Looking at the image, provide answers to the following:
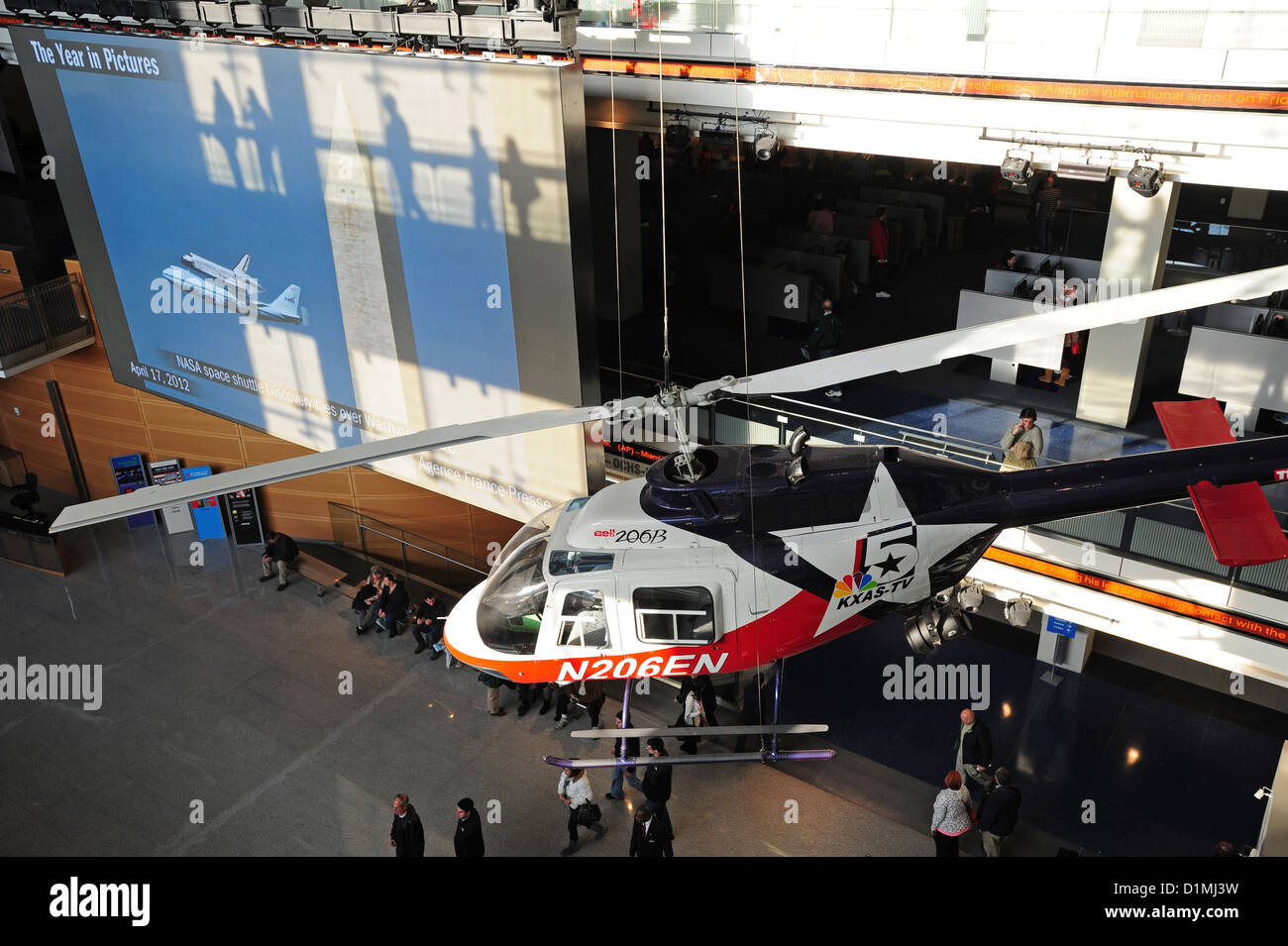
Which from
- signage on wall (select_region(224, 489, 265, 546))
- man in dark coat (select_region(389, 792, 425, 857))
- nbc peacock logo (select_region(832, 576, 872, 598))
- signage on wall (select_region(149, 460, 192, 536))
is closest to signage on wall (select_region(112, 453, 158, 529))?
signage on wall (select_region(149, 460, 192, 536))

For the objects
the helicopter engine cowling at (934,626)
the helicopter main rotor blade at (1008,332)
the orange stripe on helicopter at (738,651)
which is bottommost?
the helicopter engine cowling at (934,626)

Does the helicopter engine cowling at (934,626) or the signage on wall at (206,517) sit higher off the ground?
the helicopter engine cowling at (934,626)

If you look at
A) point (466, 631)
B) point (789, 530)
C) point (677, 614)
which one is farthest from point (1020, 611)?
point (466, 631)

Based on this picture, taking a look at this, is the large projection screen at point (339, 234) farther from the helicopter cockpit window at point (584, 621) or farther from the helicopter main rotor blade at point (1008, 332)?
the helicopter main rotor blade at point (1008, 332)

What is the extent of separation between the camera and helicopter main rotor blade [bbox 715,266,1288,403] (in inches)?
240

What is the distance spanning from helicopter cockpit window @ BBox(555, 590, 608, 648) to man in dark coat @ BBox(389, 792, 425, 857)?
2697mm

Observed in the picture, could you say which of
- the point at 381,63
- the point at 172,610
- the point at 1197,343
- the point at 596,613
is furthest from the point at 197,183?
the point at 1197,343

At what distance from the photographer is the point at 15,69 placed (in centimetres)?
1767

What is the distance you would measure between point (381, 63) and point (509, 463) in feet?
14.1

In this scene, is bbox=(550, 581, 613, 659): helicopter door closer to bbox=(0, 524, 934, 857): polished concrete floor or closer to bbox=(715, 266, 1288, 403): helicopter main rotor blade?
bbox=(715, 266, 1288, 403): helicopter main rotor blade

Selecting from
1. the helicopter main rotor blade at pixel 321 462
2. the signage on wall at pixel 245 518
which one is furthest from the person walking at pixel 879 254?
the helicopter main rotor blade at pixel 321 462

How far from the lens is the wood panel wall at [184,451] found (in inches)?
615

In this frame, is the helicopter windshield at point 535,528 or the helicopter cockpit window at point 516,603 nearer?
the helicopter cockpit window at point 516,603

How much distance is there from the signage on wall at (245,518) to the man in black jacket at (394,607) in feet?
12.3
